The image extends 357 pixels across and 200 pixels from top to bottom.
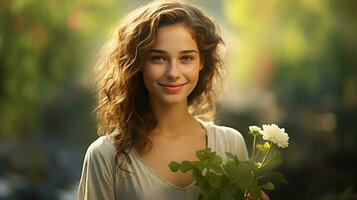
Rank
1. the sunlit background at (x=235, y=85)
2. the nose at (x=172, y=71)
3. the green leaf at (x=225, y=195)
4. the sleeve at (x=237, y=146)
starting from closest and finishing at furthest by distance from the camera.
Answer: the green leaf at (x=225, y=195) < the nose at (x=172, y=71) < the sleeve at (x=237, y=146) < the sunlit background at (x=235, y=85)

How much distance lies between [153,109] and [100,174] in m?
0.20

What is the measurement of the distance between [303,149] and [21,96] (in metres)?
1.18

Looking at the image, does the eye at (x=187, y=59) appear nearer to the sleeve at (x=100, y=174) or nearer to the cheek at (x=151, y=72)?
the cheek at (x=151, y=72)

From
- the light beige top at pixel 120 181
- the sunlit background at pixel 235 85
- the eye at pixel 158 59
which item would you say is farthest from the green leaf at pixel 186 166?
the sunlit background at pixel 235 85

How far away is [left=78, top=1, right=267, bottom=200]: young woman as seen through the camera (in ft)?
4.58

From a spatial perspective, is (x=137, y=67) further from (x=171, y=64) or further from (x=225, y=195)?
(x=225, y=195)

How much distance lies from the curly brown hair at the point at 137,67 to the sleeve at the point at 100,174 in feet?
0.09

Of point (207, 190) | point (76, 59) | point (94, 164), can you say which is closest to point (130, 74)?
point (94, 164)

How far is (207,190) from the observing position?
125 cm

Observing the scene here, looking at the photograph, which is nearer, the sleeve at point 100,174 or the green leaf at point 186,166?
the green leaf at point 186,166

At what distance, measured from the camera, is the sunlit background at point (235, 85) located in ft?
8.13

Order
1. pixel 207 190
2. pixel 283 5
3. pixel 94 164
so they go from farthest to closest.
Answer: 1. pixel 283 5
2. pixel 94 164
3. pixel 207 190

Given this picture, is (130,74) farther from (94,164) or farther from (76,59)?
(76,59)

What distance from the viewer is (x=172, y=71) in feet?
4.48
